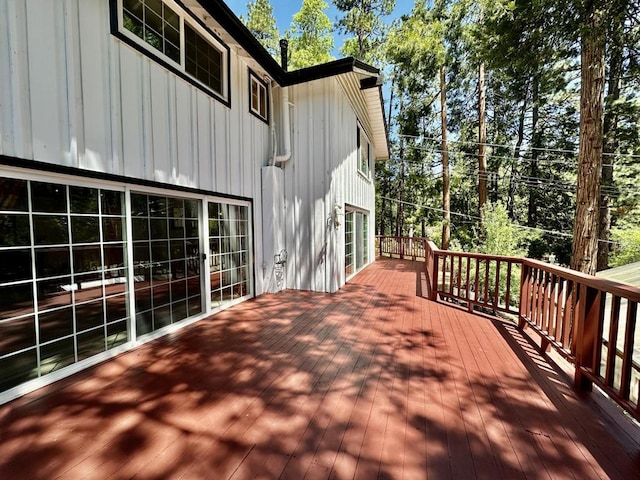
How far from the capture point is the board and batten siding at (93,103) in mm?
2125

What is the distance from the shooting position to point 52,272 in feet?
8.57

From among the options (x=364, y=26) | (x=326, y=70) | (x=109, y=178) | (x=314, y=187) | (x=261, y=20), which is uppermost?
(x=261, y=20)

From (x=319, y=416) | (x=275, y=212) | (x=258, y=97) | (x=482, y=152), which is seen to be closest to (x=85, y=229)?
(x=319, y=416)

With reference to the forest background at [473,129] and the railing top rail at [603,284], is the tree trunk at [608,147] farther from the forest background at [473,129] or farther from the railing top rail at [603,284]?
the railing top rail at [603,284]

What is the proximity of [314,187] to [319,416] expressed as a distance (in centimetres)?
428

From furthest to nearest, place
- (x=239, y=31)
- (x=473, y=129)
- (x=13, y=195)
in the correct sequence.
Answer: (x=473, y=129) < (x=239, y=31) < (x=13, y=195)

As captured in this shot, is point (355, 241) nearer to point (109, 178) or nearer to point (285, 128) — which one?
point (285, 128)

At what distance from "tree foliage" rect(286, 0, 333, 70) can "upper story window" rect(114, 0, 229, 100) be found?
11.4 meters

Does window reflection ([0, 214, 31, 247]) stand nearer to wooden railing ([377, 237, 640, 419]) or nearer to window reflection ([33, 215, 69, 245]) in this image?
window reflection ([33, 215, 69, 245])

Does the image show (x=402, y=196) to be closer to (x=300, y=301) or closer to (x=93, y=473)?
(x=300, y=301)

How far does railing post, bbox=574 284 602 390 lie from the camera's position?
2.19 meters

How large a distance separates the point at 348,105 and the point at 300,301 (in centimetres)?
447

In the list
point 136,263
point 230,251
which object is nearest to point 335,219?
point 230,251

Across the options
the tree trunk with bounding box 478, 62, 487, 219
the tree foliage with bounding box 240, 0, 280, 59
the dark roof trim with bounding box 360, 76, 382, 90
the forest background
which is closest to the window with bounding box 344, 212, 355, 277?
the dark roof trim with bounding box 360, 76, 382, 90
